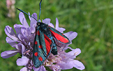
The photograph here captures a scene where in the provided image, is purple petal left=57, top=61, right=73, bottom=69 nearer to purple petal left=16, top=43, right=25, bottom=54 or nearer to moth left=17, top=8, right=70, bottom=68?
moth left=17, top=8, right=70, bottom=68

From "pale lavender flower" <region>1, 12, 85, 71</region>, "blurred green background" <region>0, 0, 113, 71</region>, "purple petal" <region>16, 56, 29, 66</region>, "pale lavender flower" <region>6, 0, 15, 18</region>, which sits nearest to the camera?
"purple petal" <region>16, 56, 29, 66</region>

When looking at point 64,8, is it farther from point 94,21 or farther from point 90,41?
point 90,41

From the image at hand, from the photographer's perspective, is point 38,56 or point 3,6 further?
point 3,6

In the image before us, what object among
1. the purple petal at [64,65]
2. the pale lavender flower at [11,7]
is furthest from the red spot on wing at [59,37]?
the pale lavender flower at [11,7]

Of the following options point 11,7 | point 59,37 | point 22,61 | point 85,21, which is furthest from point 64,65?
point 11,7

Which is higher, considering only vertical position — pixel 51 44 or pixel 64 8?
pixel 64 8

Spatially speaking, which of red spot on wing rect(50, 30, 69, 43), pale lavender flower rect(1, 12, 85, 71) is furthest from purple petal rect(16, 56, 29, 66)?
red spot on wing rect(50, 30, 69, 43)

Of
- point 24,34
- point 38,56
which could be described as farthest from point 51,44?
point 24,34

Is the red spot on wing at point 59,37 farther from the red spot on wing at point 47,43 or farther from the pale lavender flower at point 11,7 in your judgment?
the pale lavender flower at point 11,7
